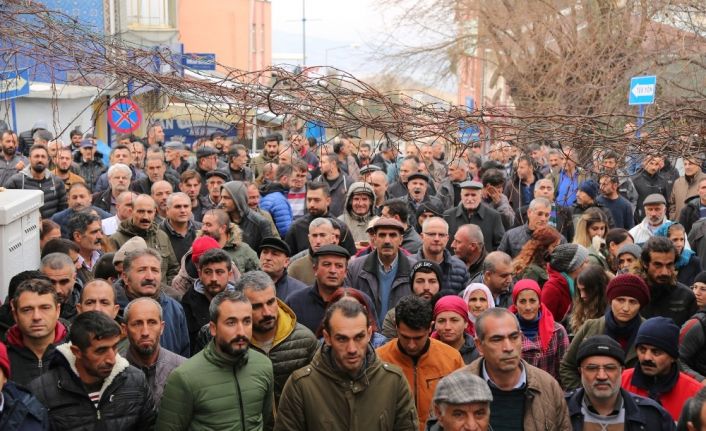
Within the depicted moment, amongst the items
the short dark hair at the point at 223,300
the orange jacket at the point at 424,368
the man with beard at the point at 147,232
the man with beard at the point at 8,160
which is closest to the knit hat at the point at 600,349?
the orange jacket at the point at 424,368

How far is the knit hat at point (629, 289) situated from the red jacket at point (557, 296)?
1198 mm

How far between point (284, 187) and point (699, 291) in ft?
20.1

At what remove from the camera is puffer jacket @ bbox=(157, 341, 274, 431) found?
6.48 meters

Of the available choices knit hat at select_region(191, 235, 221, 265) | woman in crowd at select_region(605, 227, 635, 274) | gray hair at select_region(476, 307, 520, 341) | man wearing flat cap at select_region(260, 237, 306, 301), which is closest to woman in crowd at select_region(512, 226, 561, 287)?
woman in crowd at select_region(605, 227, 635, 274)

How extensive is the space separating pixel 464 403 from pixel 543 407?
89 centimetres

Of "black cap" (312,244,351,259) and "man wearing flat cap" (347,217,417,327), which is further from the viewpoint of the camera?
"man wearing flat cap" (347,217,417,327)

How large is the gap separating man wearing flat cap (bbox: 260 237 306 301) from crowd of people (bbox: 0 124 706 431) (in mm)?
15

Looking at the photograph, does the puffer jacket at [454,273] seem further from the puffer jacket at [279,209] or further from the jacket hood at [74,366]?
the jacket hood at [74,366]

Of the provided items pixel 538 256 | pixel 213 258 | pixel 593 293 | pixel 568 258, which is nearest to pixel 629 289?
pixel 593 293

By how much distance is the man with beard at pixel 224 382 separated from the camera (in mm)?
6484

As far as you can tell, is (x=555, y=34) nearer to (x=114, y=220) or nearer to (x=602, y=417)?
(x=114, y=220)

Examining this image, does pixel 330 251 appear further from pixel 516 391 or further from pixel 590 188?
pixel 590 188

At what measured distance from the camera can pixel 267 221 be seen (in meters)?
11.9

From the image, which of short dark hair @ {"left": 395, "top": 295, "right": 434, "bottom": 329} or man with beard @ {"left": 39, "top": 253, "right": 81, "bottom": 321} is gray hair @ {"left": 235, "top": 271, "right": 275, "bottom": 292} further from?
man with beard @ {"left": 39, "top": 253, "right": 81, "bottom": 321}
